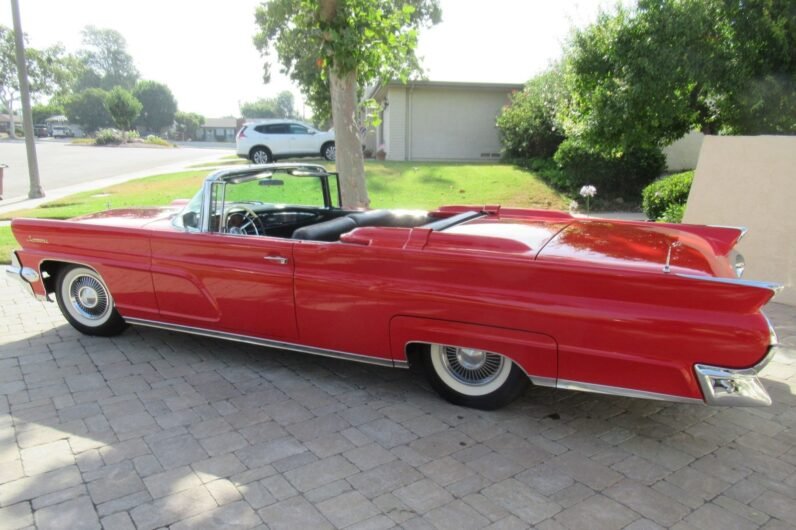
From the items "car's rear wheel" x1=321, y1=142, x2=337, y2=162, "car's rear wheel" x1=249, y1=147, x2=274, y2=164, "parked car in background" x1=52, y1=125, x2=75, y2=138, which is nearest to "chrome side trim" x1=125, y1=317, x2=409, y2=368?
"car's rear wheel" x1=321, y1=142, x2=337, y2=162

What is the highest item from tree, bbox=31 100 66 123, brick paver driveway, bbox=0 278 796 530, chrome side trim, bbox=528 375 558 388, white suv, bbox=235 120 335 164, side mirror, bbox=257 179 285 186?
tree, bbox=31 100 66 123

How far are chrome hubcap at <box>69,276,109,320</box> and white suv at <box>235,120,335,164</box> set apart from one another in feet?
49.9

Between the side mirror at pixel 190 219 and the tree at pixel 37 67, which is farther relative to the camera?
the tree at pixel 37 67

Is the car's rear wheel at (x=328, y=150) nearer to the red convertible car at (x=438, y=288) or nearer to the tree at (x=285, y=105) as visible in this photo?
the red convertible car at (x=438, y=288)

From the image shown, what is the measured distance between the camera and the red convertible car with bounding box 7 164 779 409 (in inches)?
105

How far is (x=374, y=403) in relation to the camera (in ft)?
11.6

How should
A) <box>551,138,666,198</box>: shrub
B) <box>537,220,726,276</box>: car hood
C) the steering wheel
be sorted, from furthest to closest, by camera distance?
<box>551,138,666,198</box>: shrub
the steering wheel
<box>537,220,726,276</box>: car hood

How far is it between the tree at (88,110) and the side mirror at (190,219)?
80.1 m

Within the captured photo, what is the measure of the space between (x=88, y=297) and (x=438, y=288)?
3115 millimetres

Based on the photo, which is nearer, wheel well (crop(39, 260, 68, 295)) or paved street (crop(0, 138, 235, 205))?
wheel well (crop(39, 260, 68, 295))

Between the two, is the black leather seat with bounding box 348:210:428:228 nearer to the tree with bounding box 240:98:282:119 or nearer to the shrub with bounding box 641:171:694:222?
the shrub with bounding box 641:171:694:222

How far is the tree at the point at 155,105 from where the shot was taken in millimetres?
80000

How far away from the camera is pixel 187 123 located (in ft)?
274

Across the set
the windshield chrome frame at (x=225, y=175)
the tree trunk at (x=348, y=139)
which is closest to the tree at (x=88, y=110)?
the tree trunk at (x=348, y=139)
